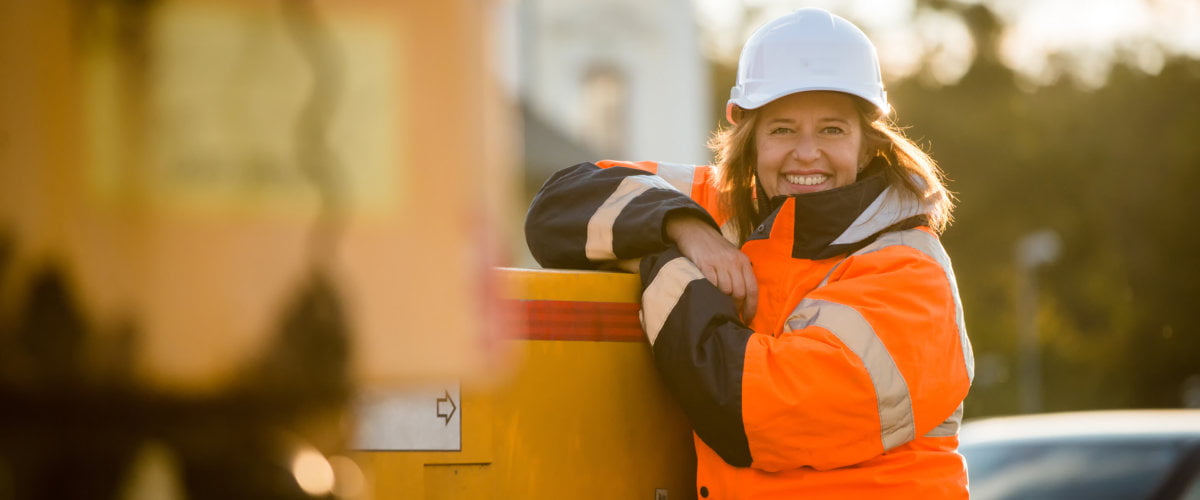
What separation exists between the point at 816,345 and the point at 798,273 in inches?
12.9

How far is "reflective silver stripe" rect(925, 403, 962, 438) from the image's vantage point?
3.11m

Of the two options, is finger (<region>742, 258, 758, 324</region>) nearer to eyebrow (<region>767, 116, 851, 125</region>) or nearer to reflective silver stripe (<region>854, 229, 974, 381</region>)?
reflective silver stripe (<region>854, 229, 974, 381</region>)

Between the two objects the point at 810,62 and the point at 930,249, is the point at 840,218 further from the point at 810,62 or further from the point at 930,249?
the point at 810,62

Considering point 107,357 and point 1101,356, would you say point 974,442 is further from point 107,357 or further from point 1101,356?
point 1101,356

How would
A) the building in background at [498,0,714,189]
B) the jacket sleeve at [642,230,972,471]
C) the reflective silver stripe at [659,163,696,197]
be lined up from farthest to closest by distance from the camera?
the building in background at [498,0,714,189] → the reflective silver stripe at [659,163,696,197] → the jacket sleeve at [642,230,972,471]

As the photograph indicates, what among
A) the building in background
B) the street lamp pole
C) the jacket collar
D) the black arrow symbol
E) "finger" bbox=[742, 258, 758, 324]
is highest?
the building in background

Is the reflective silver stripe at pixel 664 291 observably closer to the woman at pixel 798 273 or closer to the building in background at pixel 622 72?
the woman at pixel 798 273

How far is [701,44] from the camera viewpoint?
2842 cm

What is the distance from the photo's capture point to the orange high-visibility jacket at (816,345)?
2.88 meters

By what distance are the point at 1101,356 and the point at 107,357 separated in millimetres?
33395

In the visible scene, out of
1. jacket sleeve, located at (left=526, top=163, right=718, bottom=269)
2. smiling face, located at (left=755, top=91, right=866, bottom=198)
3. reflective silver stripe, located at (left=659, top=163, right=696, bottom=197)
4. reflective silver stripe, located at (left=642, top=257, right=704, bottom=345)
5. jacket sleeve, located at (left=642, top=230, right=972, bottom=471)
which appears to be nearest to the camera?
jacket sleeve, located at (left=642, top=230, right=972, bottom=471)

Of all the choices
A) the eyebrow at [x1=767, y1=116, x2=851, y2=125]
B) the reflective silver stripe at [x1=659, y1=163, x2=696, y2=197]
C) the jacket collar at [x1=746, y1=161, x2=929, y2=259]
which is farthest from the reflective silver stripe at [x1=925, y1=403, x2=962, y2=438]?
the reflective silver stripe at [x1=659, y1=163, x2=696, y2=197]

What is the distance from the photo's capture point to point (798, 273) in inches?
124

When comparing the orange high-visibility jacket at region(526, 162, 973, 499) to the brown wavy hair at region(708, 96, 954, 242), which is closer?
the orange high-visibility jacket at region(526, 162, 973, 499)
